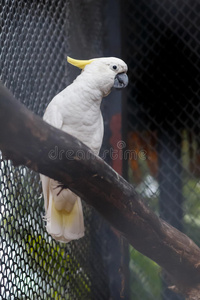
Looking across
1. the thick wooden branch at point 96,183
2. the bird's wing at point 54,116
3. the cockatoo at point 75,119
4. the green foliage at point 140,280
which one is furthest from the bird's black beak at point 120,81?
the green foliage at point 140,280

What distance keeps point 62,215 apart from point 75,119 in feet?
1.05

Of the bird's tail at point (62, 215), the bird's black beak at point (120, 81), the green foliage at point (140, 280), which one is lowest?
the green foliage at point (140, 280)

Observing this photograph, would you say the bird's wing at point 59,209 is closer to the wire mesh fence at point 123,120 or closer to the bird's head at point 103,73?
the wire mesh fence at point 123,120

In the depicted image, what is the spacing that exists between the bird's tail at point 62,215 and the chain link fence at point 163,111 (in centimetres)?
63

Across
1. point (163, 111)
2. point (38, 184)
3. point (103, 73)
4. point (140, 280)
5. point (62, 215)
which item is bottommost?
point (140, 280)

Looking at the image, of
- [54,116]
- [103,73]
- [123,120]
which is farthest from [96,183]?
[123,120]

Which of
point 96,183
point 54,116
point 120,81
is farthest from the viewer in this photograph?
point 120,81

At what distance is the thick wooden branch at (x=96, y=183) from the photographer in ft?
2.59

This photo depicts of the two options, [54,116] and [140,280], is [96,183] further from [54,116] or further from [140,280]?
[140,280]

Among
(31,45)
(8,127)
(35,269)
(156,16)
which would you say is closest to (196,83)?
(156,16)

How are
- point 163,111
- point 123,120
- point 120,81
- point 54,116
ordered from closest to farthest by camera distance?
point 54,116, point 120,81, point 123,120, point 163,111

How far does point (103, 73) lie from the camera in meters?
1.45

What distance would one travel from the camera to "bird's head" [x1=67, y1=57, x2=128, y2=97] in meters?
1.43

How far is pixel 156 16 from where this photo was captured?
6.73 feet
